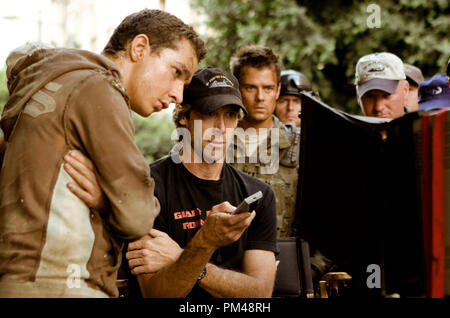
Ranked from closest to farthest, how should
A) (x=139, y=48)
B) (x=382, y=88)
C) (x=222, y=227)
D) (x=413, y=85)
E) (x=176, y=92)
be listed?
(x=222, y=227), (x=139, y=48), (x=176, y=92), (x=382, y=88), (x=413, y=85)

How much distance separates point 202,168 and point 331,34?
927 cm

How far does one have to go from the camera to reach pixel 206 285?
3.17 metres

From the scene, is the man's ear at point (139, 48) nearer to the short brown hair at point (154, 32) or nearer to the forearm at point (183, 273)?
the short brown hair at point (154, 32)

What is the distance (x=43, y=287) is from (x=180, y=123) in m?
1.78

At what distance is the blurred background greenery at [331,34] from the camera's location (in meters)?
11.3

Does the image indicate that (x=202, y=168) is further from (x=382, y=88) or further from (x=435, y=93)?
(x=435, y=93)

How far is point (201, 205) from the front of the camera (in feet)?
11.2

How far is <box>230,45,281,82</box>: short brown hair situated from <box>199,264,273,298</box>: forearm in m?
2.31

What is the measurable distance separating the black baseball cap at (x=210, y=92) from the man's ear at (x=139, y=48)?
720mm

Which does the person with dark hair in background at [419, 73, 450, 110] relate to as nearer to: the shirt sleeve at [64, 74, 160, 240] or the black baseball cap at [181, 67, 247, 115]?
the black baseball cap at [181, 67, 247, 115]

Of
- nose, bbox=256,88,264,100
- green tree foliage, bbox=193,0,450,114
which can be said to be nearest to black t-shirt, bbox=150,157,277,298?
nose, bbox=256,88,264,100

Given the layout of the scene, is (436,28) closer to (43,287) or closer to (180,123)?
(180,123)

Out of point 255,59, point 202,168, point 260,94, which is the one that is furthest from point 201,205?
point 255,59
